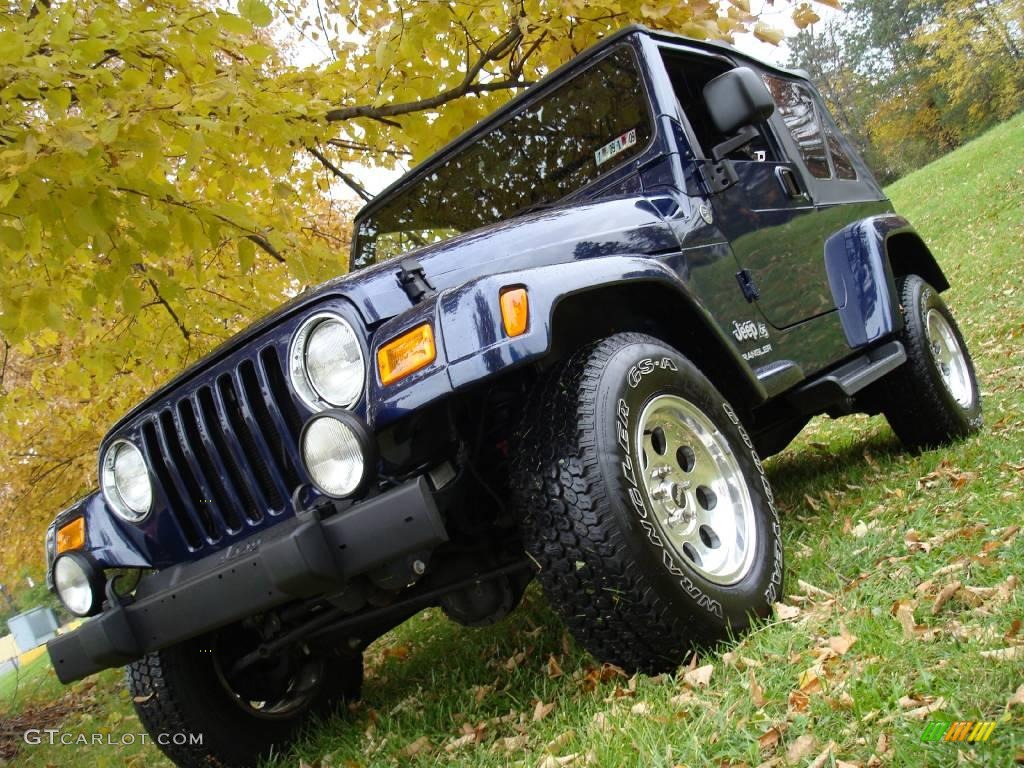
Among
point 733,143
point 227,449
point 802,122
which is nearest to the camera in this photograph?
point 227,449

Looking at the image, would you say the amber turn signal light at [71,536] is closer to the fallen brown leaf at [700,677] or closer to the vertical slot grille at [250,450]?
the vertical slot grille at [250,450]

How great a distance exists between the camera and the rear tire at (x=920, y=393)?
4.42 metres

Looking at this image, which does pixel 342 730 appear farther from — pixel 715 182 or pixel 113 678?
pixel 113 678

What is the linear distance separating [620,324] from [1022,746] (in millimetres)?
1706

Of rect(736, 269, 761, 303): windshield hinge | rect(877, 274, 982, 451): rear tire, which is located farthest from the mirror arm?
rect(877, 274, 982, 451): rear tire

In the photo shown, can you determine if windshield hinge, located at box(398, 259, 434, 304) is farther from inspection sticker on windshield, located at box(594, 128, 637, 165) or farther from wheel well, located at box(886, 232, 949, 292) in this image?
wheel well, located at box(886, 232, 949, 292)

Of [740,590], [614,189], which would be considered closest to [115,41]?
[614,189]

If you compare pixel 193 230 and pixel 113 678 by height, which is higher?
pixel 193 230

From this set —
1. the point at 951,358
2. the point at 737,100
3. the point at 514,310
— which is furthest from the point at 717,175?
the point at 951,358

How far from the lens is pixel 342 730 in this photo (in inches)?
132

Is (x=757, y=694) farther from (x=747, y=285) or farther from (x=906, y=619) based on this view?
(x=747, y=285)

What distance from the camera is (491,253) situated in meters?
2.69

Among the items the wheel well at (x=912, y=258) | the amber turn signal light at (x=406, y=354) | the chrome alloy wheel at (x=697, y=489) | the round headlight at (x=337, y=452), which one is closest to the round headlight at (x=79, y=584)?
the round headlight at (x=337, y=452)

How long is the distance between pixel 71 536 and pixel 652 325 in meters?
2.03
